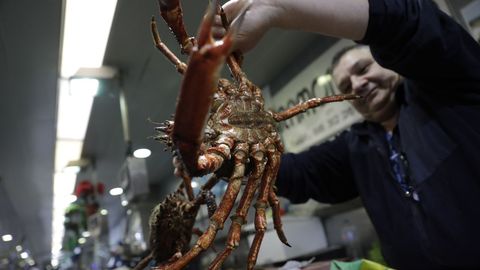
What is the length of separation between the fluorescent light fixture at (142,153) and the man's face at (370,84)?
701 millimetres

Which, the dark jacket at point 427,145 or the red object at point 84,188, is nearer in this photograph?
the dark jacket at point 427,145

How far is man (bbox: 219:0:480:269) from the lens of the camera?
0.71 metres

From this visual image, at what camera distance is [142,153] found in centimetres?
85

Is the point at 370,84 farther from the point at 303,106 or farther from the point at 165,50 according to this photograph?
the point at 165,50

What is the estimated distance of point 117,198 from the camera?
0.90 metres

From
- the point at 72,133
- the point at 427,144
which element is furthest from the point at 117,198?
the point at 427,144

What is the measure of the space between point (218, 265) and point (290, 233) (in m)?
1.54

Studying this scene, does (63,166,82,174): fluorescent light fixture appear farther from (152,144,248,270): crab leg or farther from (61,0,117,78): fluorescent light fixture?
(152,144,248,270): crab leg

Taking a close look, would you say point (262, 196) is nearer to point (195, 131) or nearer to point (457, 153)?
point (195, 131)

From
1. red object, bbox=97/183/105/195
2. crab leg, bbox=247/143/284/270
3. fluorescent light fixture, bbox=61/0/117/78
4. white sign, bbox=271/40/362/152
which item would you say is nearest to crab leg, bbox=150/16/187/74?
fluorescent light fixture, bbox=61/0/117/78

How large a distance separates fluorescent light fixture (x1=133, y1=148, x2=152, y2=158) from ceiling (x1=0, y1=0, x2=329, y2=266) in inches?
0.6

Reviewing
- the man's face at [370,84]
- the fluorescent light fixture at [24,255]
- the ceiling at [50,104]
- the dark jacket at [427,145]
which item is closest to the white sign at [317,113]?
the man's face at [370,84]

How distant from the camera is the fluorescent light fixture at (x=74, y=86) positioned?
75cm

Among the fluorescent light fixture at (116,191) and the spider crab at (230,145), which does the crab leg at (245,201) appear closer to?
the spider crab at (230,145)
